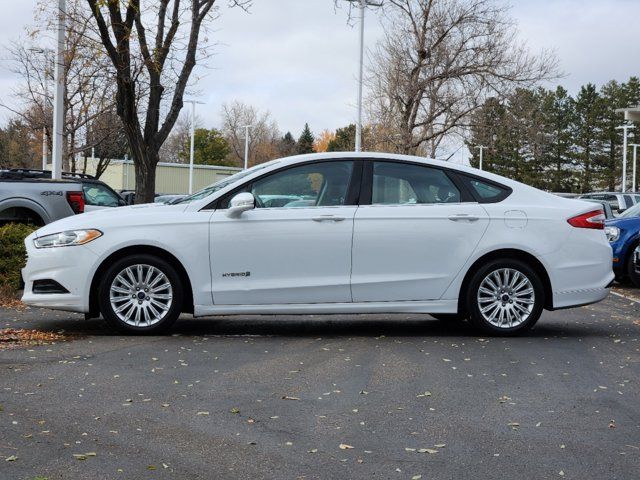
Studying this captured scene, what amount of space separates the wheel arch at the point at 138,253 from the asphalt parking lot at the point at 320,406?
0.35 meters

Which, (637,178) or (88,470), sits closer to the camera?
(88,470)

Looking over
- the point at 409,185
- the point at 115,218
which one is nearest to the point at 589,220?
the point at 409,185

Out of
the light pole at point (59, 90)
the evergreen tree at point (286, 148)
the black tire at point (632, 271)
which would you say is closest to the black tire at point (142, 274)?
the black tire at point (632, 271)

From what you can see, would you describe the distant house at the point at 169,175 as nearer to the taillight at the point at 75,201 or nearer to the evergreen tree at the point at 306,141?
the evergreen tree at the point at 306,141

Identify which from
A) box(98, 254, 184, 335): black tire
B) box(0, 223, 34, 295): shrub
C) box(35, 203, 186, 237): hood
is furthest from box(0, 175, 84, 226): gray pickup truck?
box(98, 254, 184, 335): black tire

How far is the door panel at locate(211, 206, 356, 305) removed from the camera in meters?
8.45

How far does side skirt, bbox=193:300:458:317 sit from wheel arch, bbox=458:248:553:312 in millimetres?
153

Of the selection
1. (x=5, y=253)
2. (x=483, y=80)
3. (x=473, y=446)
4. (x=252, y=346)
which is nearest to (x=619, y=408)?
(x=473, y=446)

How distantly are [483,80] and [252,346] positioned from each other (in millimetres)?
28725

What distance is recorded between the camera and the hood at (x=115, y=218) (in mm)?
8461

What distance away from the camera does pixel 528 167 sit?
272 ft

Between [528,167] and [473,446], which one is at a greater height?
[528,167]

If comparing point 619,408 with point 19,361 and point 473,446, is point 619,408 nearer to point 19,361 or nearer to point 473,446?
point 473,446

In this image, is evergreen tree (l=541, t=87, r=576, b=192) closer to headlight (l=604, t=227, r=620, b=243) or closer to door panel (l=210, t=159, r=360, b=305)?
headlight (l=604, t=227, r=620, b=243)
